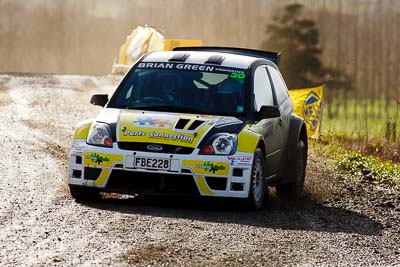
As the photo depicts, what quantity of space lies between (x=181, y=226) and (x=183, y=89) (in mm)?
2429

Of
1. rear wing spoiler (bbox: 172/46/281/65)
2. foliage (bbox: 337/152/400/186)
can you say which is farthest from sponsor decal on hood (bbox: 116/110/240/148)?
foliage (bbox: 337/152/400/186)

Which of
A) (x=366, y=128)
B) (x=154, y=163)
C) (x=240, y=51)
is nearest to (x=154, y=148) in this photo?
(x=154, y=163)

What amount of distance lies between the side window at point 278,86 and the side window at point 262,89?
0.55 feet

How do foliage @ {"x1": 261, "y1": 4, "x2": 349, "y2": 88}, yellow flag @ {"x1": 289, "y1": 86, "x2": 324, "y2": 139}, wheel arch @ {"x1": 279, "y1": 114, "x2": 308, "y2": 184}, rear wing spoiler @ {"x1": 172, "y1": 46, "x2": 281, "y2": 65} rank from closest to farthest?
wheel arch @ {"x1": 279, "y1": 114, "x2": 308, "y2": 184} < rear wing spoiler @ {"x1": 172, "y1": 46, "x2": 281, "y2": 65} < yellow flag @ {"x1": 289, "y1": 86, "x2": 324, "y2": 139} < foliage @ {"x1": 261, "y1": 4, "x2": 349, "y2": 88}

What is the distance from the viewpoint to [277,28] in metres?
31.0

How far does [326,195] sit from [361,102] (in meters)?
9.88

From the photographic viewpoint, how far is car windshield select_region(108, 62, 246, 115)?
40.9ft

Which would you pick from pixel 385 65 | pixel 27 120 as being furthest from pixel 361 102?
pixel 27 120

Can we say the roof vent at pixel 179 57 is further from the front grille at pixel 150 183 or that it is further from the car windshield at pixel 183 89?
the front grille at pixel 150 183

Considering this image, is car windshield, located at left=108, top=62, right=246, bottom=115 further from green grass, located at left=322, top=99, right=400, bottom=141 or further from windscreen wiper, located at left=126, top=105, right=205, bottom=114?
green grass, located at left=322, top=99, right=400, bottom=141

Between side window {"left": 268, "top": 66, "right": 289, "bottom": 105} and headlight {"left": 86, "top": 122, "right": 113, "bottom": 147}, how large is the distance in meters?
2.34

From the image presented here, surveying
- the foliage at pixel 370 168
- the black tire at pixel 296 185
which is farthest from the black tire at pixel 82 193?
the foliage at pixel 370 168

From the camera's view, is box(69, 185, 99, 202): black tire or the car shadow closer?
the car shadow

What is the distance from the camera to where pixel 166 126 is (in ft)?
38.8
